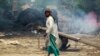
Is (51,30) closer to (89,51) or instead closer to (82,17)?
(89,51)

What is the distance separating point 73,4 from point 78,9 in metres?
2.01

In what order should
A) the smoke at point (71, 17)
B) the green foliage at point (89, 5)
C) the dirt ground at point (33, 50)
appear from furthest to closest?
1. the green foliage at point (89, 5)
2. the smoke at point (71, 17)
3. the dirt ground at point (33, 50)

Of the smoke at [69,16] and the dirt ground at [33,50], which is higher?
the dirt ground at [33,50]

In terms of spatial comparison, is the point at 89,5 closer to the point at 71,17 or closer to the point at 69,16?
the point at 71,17

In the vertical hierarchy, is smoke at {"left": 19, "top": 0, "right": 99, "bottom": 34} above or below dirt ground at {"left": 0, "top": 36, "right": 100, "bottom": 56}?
below

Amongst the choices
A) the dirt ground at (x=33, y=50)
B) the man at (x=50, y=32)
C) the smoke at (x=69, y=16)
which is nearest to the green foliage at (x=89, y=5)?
the smoke at (x=69, y=16)

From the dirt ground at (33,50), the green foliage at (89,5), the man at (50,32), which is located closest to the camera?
the man at (50,32)

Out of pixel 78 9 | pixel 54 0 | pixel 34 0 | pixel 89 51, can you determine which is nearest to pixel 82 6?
pixel 78 9

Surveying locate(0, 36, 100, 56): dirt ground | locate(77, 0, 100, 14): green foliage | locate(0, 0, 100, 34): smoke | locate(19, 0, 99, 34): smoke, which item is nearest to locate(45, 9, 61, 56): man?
locate(0, 36, 100, 56): dirt ground

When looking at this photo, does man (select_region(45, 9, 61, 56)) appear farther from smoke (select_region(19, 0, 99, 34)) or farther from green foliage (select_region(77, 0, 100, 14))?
green foliage (select_region(77, 0, 100, 14))

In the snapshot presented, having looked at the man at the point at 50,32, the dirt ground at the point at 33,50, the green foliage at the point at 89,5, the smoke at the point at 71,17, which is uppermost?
the man at the point at 50,32

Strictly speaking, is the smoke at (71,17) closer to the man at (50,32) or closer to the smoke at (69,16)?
the smoke at (69,16)

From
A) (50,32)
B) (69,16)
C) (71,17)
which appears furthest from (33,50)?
(69,16)

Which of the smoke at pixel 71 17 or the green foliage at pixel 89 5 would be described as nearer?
the smoke at pixel 71 17
